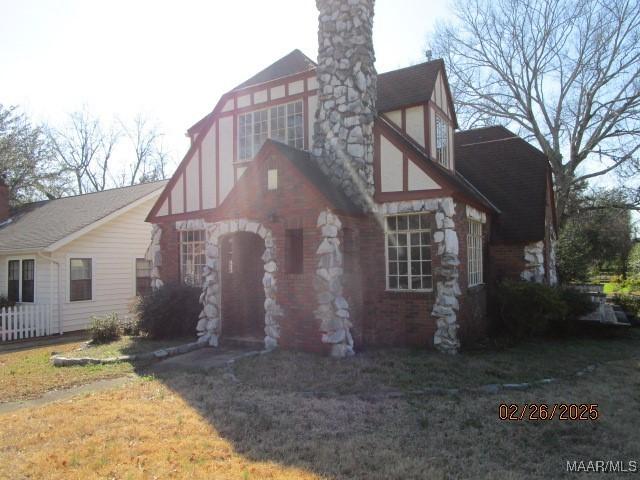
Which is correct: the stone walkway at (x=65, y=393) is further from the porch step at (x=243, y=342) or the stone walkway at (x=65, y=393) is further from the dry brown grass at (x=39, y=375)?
the porch step at (x=243, y=342)

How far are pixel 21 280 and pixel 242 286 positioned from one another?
382 inches

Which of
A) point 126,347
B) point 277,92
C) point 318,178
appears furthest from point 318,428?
point 277,92

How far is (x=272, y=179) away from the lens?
10312 mm

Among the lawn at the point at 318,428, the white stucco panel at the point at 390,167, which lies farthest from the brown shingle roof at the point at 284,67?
the lawn at the point at 318,428

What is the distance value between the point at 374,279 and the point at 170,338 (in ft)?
Result: 18.6

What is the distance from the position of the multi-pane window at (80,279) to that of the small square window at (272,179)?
9226mm

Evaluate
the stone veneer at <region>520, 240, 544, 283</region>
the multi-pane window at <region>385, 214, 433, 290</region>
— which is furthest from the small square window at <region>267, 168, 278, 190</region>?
the stone veneer at <region>520, 240, 544, 283</region>

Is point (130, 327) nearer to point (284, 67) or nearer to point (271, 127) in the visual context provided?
point (271, 127)

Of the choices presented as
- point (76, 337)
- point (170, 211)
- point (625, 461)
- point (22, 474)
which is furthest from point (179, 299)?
point (625, 461)

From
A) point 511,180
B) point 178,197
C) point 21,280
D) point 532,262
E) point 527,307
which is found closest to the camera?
point 527,307

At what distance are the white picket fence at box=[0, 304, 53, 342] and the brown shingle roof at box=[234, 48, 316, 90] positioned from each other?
9471 mm

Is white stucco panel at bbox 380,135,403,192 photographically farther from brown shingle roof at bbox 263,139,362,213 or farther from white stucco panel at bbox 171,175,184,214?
white stucco panel at bbox 171,175,184,214

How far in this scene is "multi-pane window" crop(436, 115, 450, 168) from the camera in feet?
39.1
